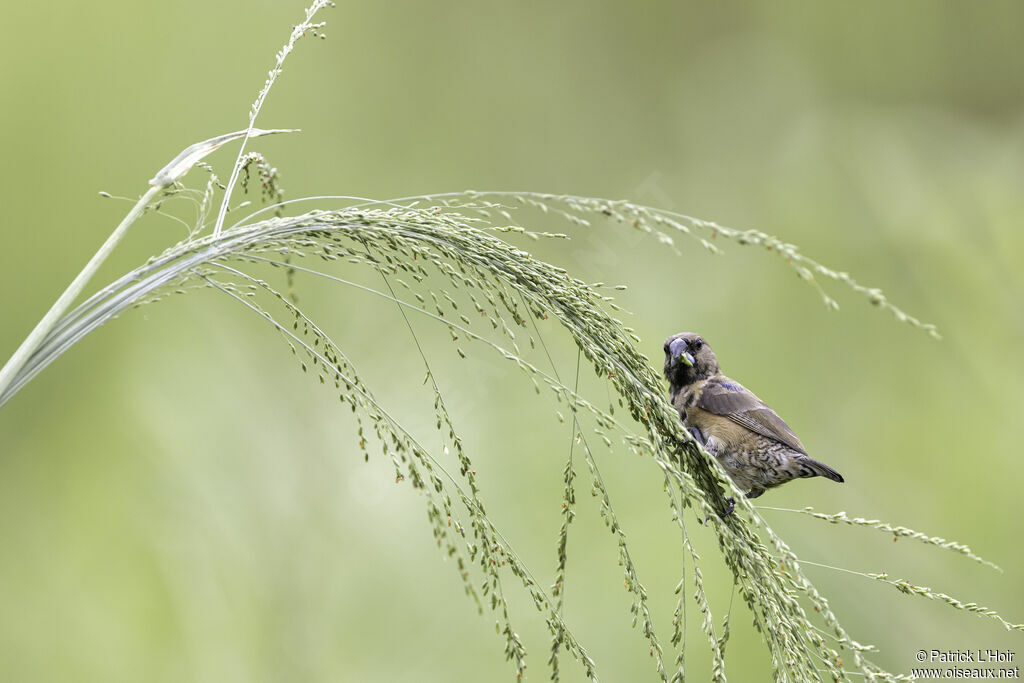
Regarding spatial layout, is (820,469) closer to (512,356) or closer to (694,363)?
(694,363)

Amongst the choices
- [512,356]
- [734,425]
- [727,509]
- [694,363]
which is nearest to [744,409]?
[734,425]

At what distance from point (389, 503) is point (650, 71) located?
6.12 ft

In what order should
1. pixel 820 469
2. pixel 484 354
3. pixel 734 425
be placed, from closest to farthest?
1. pixel 820 469
2. pixel 734 425
3. pixel 484 354

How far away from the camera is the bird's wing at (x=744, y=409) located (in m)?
1.40

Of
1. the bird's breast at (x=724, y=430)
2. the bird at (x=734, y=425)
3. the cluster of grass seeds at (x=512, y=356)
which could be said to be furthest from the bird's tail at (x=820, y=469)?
the cluster of grass seeds at (x=512, y=356)

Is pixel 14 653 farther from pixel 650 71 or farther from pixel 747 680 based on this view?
pixel 650 71

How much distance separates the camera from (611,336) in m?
0.85

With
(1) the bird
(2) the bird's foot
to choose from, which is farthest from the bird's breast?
(2) the bird's foot

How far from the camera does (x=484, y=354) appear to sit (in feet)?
7.30

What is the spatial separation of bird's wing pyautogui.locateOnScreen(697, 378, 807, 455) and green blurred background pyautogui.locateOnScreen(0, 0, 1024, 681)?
2.19ft

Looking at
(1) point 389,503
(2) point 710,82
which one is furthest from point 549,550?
(2) point 710,82

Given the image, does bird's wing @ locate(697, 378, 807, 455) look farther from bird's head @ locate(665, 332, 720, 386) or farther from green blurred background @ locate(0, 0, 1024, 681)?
green blurred background @ locate(0, 0, 1024, 681)

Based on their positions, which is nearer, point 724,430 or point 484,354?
point 724,430

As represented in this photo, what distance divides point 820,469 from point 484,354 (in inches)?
43.7
